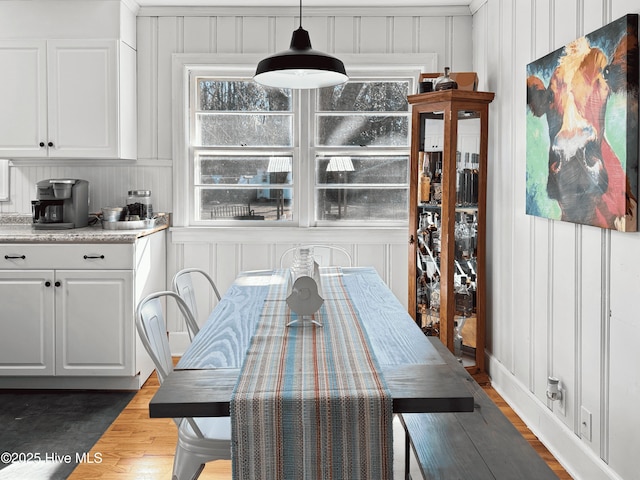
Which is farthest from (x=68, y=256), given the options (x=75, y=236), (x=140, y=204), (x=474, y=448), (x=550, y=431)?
(x=550, y=431)

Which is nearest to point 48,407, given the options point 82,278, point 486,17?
point 82,278

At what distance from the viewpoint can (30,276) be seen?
3.63 m

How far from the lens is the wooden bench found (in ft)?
5.65

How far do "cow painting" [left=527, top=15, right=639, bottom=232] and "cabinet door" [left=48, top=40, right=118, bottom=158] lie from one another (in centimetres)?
259

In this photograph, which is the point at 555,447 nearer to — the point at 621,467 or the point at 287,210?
the point at 621,467

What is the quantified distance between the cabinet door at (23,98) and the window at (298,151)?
0.98 meters

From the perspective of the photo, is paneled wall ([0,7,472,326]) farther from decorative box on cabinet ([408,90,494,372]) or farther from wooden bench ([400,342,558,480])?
wooden bench ([400,342,558,480])

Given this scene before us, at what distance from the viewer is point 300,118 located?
14.3 feet

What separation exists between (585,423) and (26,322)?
123 inches

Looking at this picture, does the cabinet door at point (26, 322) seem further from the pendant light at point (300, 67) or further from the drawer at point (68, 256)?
the pendant light at point (300, 67)

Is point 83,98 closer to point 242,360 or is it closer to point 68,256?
point 68,256

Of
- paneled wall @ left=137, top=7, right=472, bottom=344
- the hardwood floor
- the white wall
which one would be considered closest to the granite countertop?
paneled wall @ left=137, top=7, right=472, bottom=344

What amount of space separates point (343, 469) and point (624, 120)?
1.56 metres

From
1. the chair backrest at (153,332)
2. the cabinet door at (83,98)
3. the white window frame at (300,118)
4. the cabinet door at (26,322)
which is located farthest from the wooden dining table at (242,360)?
the cabinet door at (83,98)
